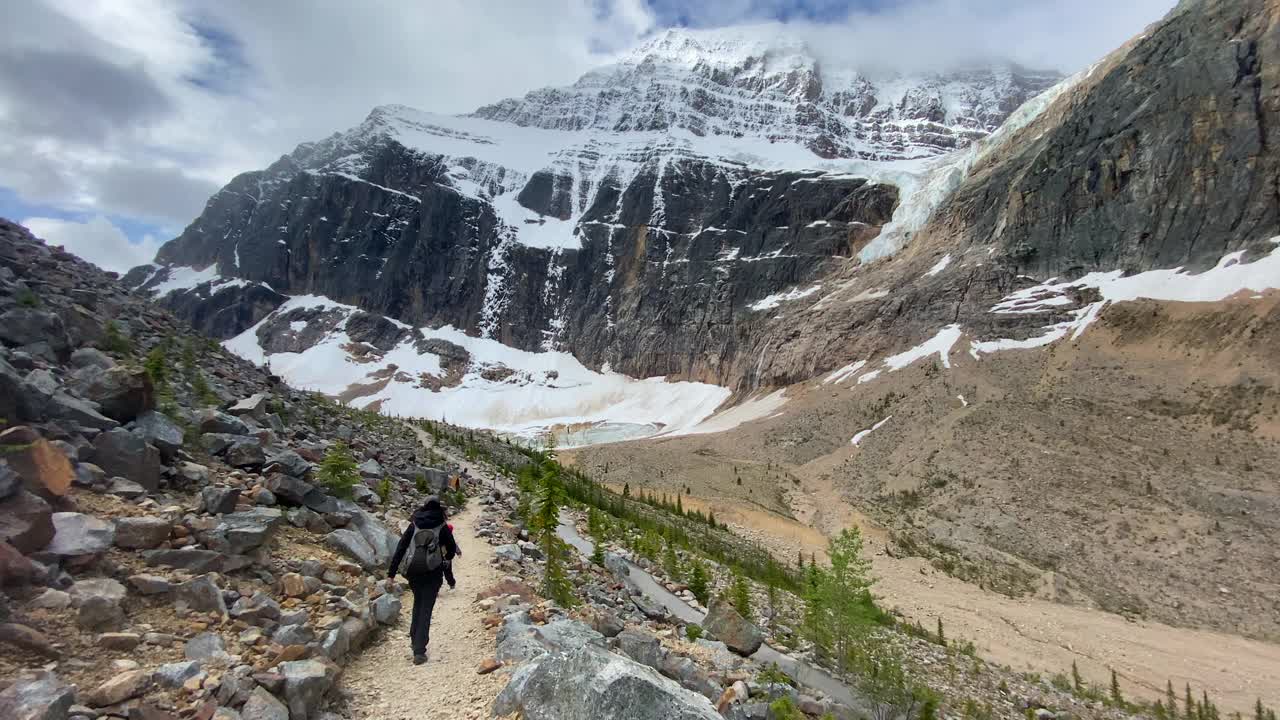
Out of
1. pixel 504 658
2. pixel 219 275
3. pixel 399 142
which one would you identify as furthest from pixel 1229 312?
pixel 219 275

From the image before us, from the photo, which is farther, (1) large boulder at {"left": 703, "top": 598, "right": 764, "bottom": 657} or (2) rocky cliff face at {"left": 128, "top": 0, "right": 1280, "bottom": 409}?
(2) rocky cliff face at {"left": 128, "top": 0, "right": 1280, "bottom": 409}

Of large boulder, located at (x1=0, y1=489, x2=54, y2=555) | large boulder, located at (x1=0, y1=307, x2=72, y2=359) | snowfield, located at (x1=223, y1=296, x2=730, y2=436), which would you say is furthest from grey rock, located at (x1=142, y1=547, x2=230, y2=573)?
snowfield, located at (x1=223, y1=296, x2=730, y2=436)

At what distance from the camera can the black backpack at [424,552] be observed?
698 cm

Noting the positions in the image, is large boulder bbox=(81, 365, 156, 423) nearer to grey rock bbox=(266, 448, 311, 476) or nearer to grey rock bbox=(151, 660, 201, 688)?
grey rock bbox=(266, 448, 311, 476)

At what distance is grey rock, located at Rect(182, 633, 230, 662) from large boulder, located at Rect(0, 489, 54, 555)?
4.70 ft

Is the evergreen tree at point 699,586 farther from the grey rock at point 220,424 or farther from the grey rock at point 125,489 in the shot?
the grey rock at point 125,489

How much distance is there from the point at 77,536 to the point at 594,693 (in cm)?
470

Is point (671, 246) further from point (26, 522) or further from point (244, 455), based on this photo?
Answer: point (26, 522)

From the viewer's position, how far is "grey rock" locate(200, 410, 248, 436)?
357 inches

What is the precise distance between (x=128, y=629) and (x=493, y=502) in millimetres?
15881

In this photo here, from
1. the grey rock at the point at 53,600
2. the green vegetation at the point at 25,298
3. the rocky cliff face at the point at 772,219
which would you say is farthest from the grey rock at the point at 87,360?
the rocky cliff face at the point at 772,219

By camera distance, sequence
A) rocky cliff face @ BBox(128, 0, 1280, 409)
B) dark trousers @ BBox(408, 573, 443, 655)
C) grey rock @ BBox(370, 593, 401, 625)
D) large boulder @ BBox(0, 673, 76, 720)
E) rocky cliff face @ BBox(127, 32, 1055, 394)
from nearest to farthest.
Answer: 1. large boulder @ BBox(0, 673, 76, 720)
2. dark trousers @ BBox(408, 573, 443, 655)
3. grey rock @ BBox(370, 593, 401, 625)
4. rocky cliff face @ BBox(128, 0, 1280, 409)
5. rocky cliff face @ BBox(127, 32, 1055, 394)

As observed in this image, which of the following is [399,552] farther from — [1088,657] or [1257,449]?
[1257,449]

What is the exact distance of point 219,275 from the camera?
589 ft
